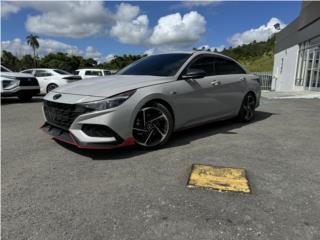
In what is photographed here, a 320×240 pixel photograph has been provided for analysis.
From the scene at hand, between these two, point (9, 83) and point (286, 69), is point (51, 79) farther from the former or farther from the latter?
point (286, 69)

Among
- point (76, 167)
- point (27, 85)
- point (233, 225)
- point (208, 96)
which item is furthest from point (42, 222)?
point (27, 85)

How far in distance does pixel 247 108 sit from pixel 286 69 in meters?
18.4

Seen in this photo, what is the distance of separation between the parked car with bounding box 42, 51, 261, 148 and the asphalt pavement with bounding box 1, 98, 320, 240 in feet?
1.01

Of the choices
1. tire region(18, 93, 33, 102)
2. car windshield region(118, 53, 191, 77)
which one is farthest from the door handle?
tire region(18, 93, 33, 102)

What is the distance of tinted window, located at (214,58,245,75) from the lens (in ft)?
17.2

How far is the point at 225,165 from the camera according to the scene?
3.39m

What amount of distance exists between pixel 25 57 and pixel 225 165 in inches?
3247

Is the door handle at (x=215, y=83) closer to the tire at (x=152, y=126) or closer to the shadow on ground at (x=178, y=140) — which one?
the shadow on ground at (x=178, y=140)

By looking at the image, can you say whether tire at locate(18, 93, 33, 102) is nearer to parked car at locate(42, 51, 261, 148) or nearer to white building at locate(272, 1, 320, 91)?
Result: parked car at locate(42, 51, 261, 148)

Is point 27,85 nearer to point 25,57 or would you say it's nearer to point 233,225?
point 233,225

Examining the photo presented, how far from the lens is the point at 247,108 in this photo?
6059mm

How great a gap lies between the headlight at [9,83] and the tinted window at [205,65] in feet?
26.2

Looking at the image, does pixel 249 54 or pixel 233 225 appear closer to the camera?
pixel 233 225

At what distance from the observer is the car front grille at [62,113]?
3.54 meters
